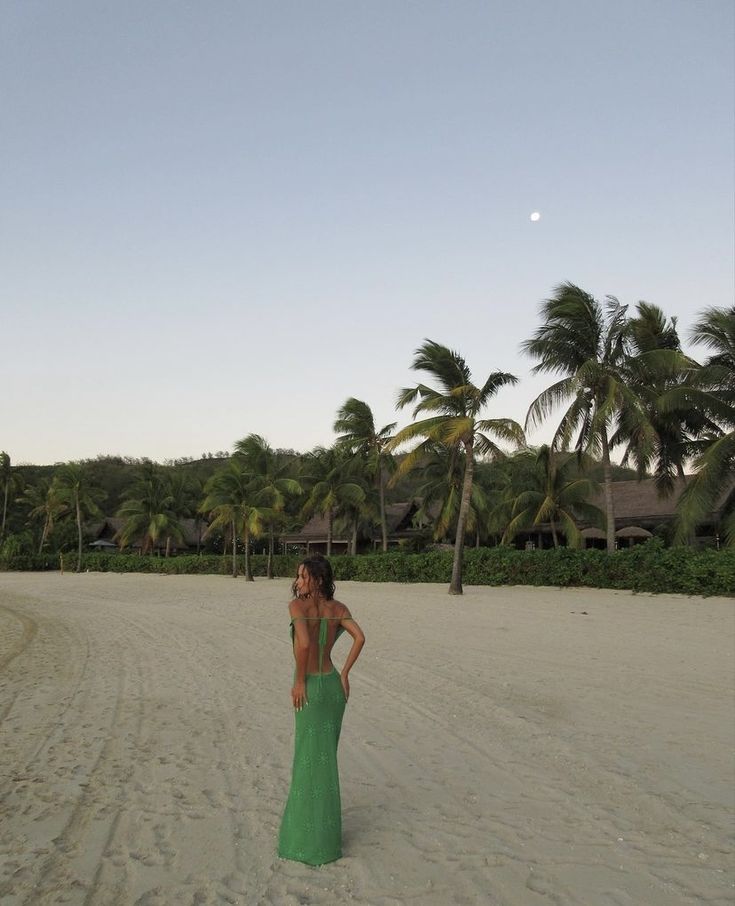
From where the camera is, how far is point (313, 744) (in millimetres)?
3609

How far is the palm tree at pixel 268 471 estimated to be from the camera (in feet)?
116

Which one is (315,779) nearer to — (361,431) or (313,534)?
(361,431)

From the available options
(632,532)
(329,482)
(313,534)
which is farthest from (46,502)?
(632,532)

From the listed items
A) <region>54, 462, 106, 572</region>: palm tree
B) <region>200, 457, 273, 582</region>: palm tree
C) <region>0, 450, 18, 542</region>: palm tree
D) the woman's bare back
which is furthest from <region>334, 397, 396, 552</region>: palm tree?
<region>0, 450, 18, 542</region>: palm tree

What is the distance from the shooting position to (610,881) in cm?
353

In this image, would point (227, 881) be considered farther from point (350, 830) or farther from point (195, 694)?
point (195, 694)

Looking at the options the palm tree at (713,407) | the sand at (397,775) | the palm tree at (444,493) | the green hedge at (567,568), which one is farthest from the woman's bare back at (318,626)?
the palm tree at (444,493)

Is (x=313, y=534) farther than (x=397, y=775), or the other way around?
(x=313, y=534)

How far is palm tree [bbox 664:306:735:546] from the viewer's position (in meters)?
19.8

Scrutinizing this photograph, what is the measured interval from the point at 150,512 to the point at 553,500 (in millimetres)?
27650

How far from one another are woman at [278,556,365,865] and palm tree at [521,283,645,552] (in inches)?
738

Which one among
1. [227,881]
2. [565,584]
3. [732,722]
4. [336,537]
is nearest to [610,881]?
[227,881]

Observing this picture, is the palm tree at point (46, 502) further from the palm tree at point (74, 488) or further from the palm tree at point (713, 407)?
the palm tree at point (713, 407)

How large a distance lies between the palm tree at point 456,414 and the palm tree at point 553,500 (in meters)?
5.38
